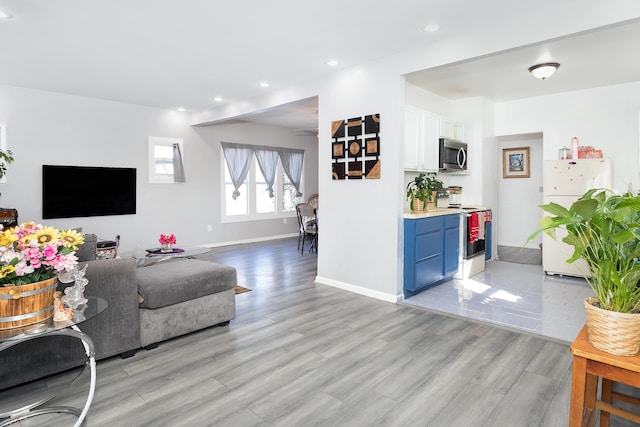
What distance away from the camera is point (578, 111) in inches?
215

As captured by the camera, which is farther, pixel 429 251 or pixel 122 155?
pixel 122 155

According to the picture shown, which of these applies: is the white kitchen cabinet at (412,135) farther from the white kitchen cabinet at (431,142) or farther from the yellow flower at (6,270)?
the yellow flower at (6,270)

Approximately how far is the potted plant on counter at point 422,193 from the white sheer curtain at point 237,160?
426 cm

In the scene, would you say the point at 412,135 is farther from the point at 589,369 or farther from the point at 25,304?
the point at 25,304

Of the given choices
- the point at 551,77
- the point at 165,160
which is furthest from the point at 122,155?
the point at 551,77

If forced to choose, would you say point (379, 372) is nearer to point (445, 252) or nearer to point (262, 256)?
point (445, 252)

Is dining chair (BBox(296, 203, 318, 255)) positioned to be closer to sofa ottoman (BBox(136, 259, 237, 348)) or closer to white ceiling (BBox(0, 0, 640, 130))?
white ceiling (BBox(0, 0, 640, 130))

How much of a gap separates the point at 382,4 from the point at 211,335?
2.97m

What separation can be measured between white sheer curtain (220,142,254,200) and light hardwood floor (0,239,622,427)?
4785 mm

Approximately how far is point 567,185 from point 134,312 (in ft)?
17.0

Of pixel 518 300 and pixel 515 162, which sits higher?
pixel 515 162

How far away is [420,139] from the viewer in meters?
4.64

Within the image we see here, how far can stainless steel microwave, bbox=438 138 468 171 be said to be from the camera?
16.5ft

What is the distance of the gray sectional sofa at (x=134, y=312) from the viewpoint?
2277 mm
